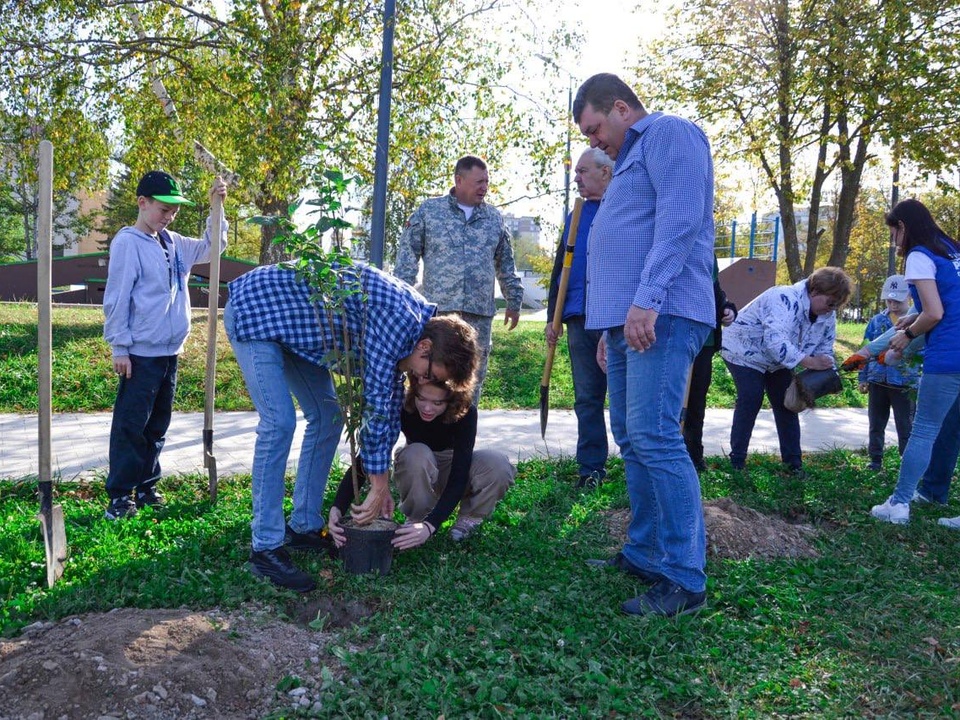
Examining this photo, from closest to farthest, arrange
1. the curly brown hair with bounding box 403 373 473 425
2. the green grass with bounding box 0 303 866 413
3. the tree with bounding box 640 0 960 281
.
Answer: the curly brown hair with bounding box 403 373 473 425 < the green grass with bounding box 0 303 866 413 < the tree with bounding box 640 0 960 281

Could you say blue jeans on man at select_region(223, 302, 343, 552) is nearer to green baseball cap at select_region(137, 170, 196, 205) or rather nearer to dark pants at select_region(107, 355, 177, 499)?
dark pants at select_region(107, 355, 177, 499)

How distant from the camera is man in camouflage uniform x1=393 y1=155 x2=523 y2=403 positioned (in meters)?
5.66

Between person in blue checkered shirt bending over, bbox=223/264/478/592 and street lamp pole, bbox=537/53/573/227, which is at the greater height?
street lamp pole, bbox=537/53/573/227

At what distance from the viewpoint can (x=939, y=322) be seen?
4887 mm

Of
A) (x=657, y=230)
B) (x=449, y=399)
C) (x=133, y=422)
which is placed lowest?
(x=133, y=422)

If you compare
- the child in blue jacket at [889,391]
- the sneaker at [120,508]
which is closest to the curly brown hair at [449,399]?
the sneaker at [120,508]

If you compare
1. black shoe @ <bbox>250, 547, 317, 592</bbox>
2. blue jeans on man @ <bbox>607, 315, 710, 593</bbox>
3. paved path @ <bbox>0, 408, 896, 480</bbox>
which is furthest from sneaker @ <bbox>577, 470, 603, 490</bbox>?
black shoe @ <bbox>250, 547, 317, 592</bbox>

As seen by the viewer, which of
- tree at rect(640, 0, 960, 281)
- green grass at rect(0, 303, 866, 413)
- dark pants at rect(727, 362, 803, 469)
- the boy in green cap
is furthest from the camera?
tree at rect(640, 0, 960, 281)

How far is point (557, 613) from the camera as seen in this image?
345 cm

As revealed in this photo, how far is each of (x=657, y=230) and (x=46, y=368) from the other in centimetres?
276

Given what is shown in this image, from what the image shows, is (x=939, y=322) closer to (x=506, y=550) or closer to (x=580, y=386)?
(x=580, y=386)

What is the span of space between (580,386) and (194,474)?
2.52 m

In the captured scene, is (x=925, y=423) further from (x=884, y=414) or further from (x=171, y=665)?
(x=171, y=665)

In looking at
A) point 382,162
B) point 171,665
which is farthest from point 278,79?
point 171,665
